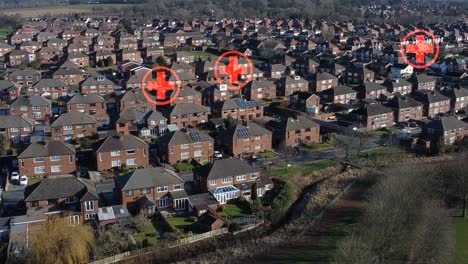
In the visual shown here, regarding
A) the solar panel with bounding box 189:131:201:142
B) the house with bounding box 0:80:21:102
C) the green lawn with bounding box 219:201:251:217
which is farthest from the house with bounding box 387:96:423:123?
the house with bounding box 0:80:21:102

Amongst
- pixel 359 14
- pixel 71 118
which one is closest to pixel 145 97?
pixel 71 118

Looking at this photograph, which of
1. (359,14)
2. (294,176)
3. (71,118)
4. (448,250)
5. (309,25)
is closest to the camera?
(448,250)

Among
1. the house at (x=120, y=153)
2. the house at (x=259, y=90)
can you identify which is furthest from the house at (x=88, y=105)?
the house at (x=259, y=90)

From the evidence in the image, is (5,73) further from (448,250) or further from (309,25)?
(309,25)

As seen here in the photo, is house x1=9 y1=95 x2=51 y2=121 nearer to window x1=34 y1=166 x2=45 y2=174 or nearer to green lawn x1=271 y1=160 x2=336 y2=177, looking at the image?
window x1=34 y1=166 x2=45 y2=174

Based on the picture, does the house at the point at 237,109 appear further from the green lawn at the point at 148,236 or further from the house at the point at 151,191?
the green lawn at the point at 148,236

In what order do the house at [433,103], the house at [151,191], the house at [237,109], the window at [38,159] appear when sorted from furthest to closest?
the house at [433,103]
the house at [237,109]
the window at [38,159]
the house at [151,191]
